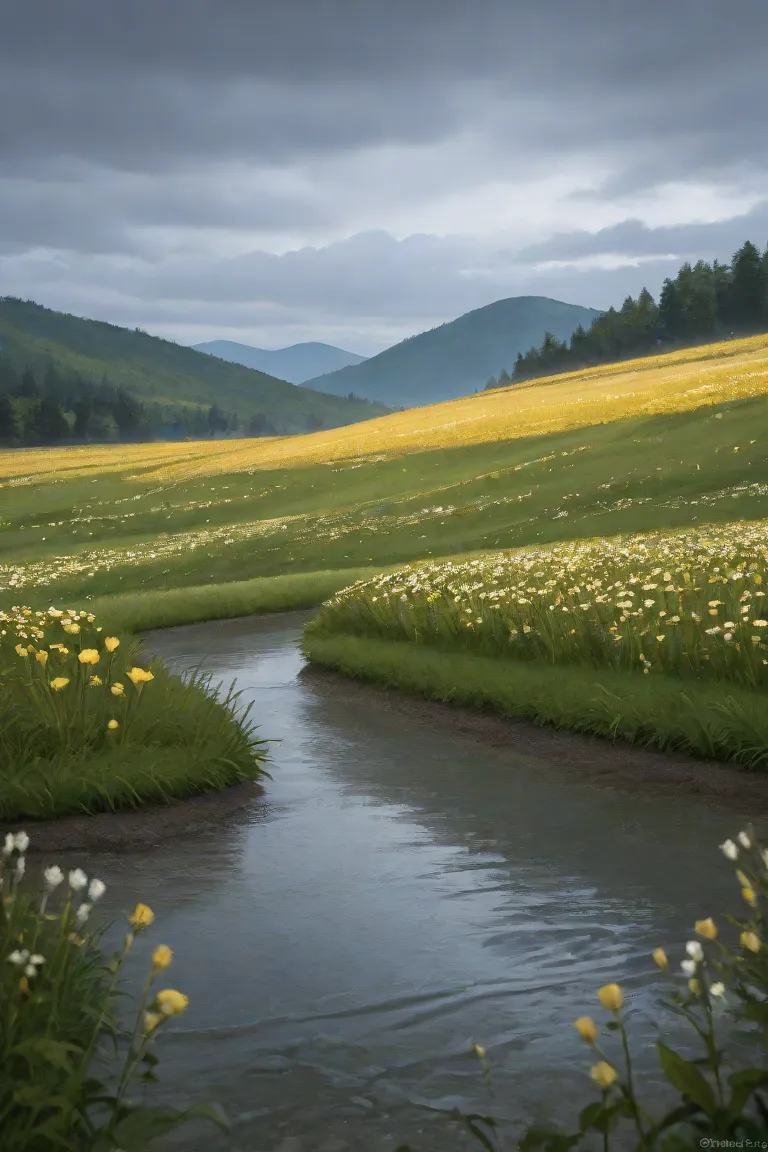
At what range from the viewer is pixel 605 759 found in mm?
10898

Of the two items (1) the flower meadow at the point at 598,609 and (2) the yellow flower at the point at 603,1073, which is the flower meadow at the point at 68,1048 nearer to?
(2) the yellow flower at the point at 603,1073

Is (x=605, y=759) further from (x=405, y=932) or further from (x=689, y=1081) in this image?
→ (x=689, y=1081)

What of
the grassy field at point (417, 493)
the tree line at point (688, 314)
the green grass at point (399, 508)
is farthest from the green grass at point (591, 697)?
the tree line at point (688, 314)

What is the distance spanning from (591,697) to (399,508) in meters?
29.7

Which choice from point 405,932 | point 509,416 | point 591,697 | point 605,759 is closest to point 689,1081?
point 405,932

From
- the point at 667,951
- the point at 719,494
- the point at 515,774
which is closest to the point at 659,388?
the point at 719,494

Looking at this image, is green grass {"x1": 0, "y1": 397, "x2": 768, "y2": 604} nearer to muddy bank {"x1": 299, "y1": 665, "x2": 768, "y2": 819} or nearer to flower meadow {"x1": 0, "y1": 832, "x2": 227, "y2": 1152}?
muddy bank {"x1": 299, "y1": 665, "x2": 768, "y2": 819}

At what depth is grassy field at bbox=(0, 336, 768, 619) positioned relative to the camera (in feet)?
110

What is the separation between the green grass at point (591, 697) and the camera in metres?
10.5

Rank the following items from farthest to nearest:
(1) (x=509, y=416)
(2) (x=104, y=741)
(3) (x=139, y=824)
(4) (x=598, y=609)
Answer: (1) (x=509, y=416) → (4) (x=598, y=609) → (2) (x=104, y=741) → (3) (x=139, y=824)

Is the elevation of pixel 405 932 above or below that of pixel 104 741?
below

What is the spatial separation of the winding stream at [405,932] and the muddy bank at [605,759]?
282mm

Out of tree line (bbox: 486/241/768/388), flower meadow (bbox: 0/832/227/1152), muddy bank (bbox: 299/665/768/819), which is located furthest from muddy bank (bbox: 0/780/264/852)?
tree line (bbox: 486/241/768/388)

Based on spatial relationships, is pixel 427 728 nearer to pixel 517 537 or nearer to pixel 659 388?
pixel 517 537
